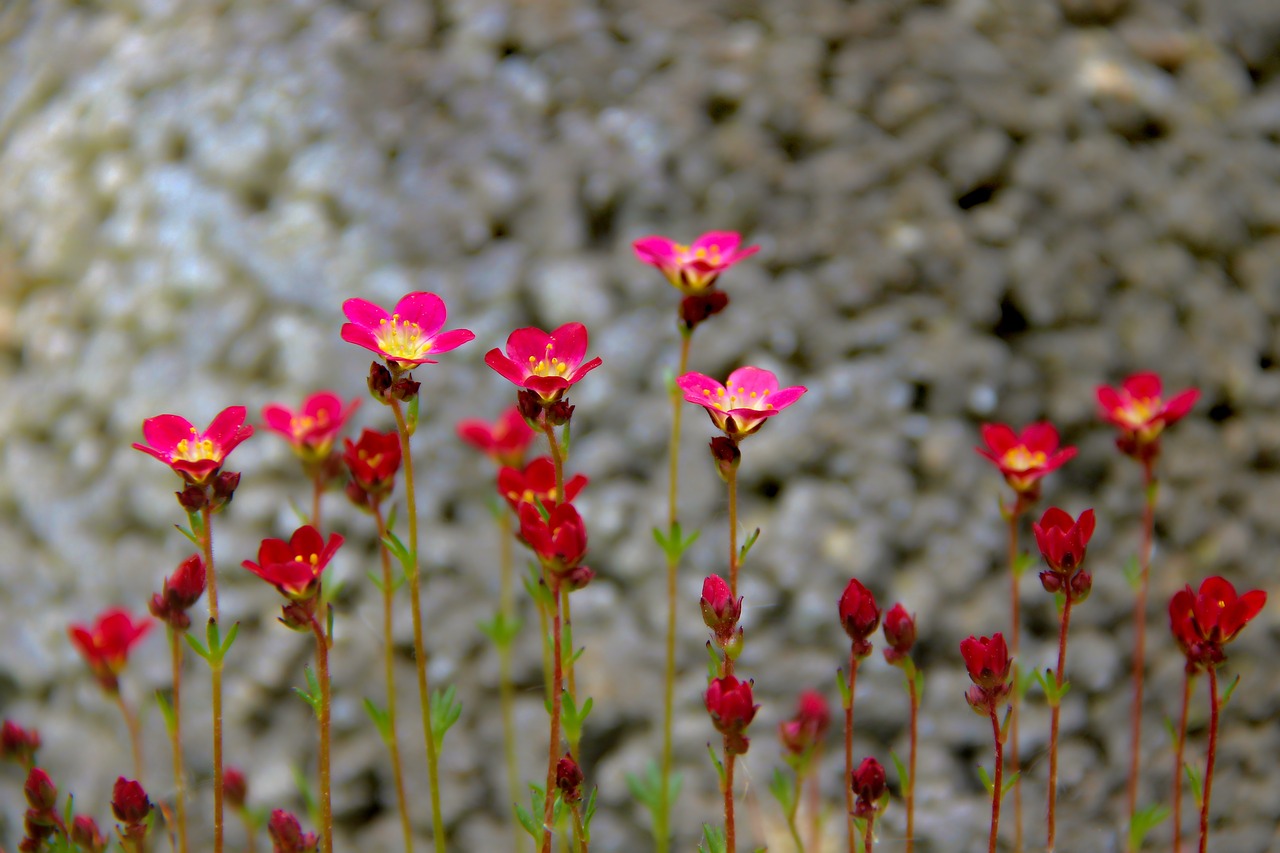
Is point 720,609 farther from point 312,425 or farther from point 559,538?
point 312,425

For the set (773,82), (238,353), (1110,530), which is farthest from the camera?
(773,82)

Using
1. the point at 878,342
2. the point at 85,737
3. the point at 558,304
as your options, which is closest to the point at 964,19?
the point at 878,342

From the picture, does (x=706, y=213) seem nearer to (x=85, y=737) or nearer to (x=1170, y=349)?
(x=1170, y=349)

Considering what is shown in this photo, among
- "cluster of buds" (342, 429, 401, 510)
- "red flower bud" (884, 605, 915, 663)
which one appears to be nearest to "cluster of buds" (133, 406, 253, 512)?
"cluster of buds" (342, 429, 401, 510)

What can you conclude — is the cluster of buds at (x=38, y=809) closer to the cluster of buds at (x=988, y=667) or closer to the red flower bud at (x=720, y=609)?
the red flower bud at (x=720, y=609)

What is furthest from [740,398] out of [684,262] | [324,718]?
[324,718]

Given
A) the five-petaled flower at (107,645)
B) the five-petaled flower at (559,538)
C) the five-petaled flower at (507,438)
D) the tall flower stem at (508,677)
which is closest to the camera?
the five-petaled flower at (559,538)

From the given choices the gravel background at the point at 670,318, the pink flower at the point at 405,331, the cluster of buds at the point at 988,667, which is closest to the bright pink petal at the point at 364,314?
the pink flower at the point at 405,331
